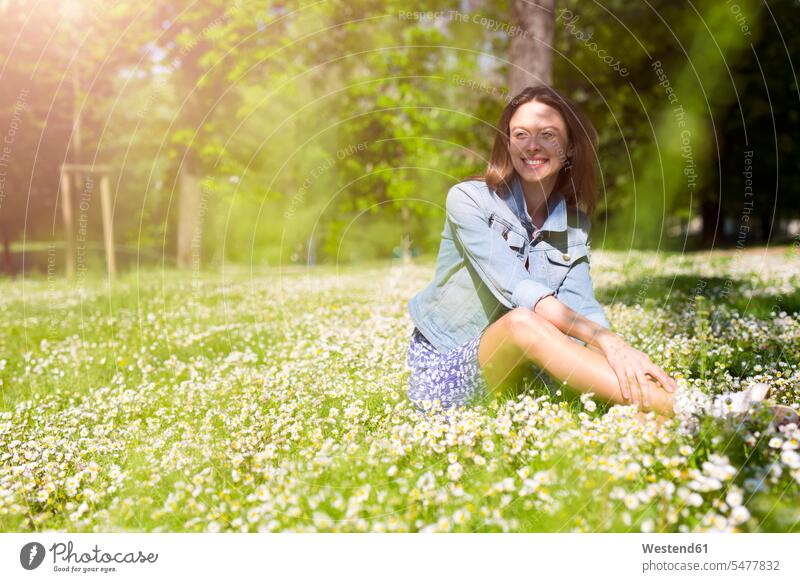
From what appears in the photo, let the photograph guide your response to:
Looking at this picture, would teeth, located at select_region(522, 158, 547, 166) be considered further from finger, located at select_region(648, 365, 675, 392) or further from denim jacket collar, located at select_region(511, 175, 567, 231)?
finger, located at select_region(648, 365, 675, 392)

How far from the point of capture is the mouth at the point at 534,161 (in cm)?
405

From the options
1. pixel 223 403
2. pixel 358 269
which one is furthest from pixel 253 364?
pixel 358 269

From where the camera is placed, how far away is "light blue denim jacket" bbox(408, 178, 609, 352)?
12.7 ft

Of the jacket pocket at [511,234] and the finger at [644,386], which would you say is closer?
the finger at [644,386]

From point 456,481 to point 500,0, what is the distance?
23.9 feet

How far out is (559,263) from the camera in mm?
4109

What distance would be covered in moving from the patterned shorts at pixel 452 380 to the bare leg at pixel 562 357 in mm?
331

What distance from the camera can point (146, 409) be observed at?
4.60m
